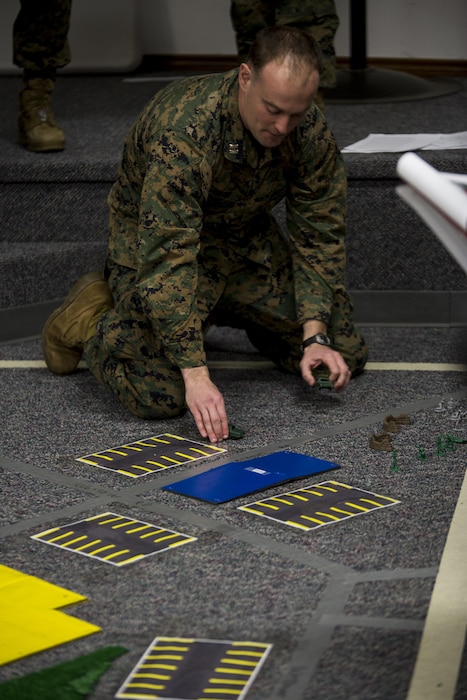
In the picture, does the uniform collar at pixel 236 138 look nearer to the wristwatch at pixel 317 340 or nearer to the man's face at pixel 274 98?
the man's face at pixel 274 98

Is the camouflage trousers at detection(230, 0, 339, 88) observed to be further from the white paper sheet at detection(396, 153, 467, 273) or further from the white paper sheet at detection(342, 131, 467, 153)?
the white paper sheet at detection(396, 153, 467, 273)

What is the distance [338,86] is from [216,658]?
2.87 metres

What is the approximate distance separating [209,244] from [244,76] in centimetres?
39

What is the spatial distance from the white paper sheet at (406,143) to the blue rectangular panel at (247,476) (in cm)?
115

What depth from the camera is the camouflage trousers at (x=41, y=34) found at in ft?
9.91

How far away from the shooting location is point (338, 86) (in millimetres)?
3900

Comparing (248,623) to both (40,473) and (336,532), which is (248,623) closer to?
(336,532)

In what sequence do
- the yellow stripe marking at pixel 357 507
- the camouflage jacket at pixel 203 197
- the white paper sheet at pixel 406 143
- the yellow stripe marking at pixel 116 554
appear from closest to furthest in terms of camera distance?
the yellow stripe marking at pixel 116 554
the yellow stripe marking at pixel 357 507
the camouflage jacket at pixel 203 197
the white paper sheet at pixel 406 143

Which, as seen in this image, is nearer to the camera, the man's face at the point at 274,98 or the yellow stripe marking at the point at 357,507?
the yellow stripe marking at the point at 357,507

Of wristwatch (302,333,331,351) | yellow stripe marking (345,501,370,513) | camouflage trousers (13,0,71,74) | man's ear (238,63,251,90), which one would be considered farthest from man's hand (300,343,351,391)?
camouflage trousers (13,0,71,74)

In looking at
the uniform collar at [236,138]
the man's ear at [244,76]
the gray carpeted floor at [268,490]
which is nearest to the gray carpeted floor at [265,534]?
the gray carpeted floor at [268,490]

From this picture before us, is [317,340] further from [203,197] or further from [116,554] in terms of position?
[116,554]

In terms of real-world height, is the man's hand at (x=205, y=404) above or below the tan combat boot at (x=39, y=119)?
below

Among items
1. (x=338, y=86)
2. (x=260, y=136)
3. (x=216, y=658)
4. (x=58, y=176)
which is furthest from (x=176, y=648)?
(x=338, y=86)
